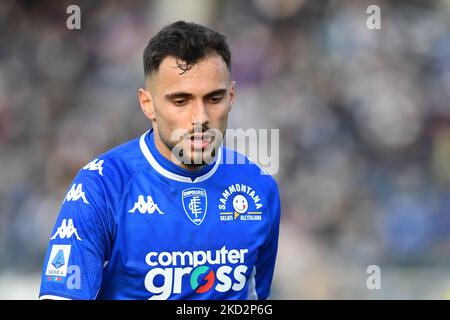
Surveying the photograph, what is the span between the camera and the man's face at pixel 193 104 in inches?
141

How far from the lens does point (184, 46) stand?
3.63 meters

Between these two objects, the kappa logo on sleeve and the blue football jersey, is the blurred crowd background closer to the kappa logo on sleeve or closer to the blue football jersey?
the blue football jersey

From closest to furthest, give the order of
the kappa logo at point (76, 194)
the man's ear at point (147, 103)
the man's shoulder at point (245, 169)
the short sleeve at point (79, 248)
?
the short sleeve at point (79, 248) → the kappa logo at point (76, 194) → the man's ear at point (147, 103) → the man's shoulder at point (245, 169)

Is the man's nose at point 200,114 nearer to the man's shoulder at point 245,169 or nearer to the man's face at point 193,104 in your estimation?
the man's face at point 193,104

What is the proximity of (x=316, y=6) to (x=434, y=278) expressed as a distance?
3852 mm

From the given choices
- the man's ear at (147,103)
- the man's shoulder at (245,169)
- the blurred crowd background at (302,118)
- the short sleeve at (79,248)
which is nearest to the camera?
the short sleeve at (79,248)

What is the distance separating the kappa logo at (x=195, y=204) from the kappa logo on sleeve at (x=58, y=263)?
2.20 ft

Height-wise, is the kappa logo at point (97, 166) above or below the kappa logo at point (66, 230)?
above

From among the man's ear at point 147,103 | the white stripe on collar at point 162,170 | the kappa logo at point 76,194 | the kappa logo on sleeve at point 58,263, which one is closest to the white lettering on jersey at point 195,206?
the white stripe on collar at point 162,170

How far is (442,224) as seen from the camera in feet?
28.8

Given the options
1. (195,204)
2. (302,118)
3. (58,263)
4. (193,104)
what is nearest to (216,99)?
(193,104)

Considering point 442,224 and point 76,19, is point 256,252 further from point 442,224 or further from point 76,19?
point 76,19

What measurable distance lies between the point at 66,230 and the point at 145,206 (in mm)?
444
